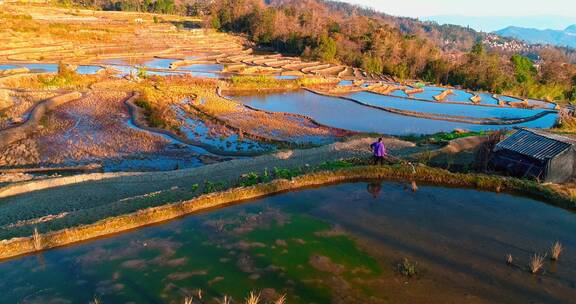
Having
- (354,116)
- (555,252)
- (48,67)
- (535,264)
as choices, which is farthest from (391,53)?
(535,264)

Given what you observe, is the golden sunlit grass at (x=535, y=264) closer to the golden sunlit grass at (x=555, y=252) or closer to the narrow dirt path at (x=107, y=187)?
the golden sunlit grass at (x=555, y=252)

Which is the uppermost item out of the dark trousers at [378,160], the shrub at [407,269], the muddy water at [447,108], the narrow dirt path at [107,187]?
the dark trousers at [378,160]

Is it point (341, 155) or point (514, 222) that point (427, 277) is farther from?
point (341, 155)

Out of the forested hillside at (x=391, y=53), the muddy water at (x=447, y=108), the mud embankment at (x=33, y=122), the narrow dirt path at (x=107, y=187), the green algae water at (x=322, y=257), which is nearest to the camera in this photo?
the green algae water at (x=322, y=257)

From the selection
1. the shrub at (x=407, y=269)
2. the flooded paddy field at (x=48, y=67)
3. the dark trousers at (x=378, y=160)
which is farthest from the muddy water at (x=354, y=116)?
the shrub at (x=407, y=269)

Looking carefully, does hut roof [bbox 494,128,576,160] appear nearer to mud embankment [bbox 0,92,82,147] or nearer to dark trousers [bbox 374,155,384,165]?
dark trousers [bbox 374,155,384,165]

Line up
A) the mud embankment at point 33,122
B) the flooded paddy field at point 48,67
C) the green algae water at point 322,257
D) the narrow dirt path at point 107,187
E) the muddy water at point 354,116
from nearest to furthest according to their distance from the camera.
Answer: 1. the green algae water at point 322,257
2. the narrow dirt path at point 107,187
3. the mud embankment at point 33,122
4. the muddy water at point 354,116
5. the flooded paddy field at point 48,67

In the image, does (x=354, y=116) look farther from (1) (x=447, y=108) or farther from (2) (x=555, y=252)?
(2) (x=555, y=252)

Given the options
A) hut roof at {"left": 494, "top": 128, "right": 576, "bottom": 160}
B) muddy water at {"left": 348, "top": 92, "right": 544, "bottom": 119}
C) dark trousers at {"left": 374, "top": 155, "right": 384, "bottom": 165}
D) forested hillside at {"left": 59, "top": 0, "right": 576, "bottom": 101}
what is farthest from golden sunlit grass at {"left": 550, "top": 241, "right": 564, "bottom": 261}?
forested hillside at {"left": 59, "top": 0, "right": 576, "bottom": 101}

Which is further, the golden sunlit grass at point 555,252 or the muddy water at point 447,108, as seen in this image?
the muddy water at point 447,108
